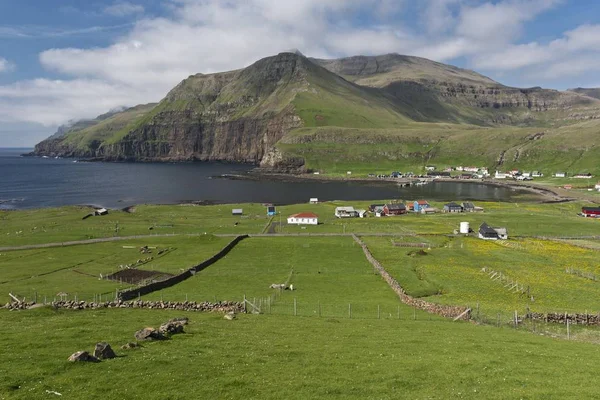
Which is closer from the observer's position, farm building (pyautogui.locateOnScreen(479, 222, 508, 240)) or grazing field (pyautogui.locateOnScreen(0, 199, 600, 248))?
farm building (pyautogui.locateOnScreen(479, 222, 508, 240))

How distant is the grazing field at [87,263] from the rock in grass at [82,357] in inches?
1159

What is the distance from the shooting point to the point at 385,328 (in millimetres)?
36844

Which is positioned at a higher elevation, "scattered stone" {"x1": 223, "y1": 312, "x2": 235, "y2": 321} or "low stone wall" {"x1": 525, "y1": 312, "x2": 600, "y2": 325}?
"scattered stone" {"x1": 223, "y1": 312, "x2": 235, "y2": 321}

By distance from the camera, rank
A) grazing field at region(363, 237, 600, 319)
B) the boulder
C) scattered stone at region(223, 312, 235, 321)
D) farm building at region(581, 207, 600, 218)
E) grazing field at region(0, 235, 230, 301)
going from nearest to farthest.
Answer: the boulder
scattered stone at region(223, 312, 235, 321)
grazing field at region(363, 237, 600, 319)
grazing field at region(0, 235, 230, 301)
farm building at region(581, 207, 600, 218)

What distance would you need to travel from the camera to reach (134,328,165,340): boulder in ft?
91.0

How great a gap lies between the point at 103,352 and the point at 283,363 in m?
10.3

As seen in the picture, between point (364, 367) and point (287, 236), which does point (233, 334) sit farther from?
point (287, 236)

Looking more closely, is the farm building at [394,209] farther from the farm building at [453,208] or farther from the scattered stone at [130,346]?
the scattered stone at [130,346]

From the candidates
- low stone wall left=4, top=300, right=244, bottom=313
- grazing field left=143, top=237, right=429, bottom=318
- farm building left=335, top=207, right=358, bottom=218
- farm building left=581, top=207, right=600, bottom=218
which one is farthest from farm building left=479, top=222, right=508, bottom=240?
low stone wall left=4, top=300, right=244, bottom=313

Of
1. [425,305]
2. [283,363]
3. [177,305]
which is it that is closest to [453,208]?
[425,305]

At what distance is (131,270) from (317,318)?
37.3 meters

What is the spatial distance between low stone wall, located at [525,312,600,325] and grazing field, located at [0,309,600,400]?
905 centimetres

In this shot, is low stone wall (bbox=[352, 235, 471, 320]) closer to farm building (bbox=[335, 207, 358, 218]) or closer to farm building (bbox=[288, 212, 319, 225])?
farm building (bbox=[288, 212, 319, 225])

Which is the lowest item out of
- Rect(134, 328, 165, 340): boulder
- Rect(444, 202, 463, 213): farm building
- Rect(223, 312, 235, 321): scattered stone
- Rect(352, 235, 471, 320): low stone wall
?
Rect(352, 235, 471, 320): low stone wall
